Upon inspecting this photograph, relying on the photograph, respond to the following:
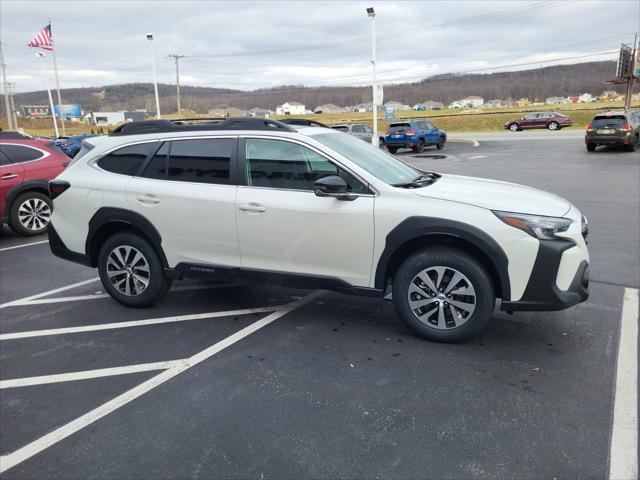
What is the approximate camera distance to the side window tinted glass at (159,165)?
4.86 m

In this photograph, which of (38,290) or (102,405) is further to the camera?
(38,290)

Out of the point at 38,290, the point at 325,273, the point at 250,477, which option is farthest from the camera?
the point at 38,290

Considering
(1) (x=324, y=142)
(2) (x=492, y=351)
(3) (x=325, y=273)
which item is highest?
(1) (x=324, y=142)

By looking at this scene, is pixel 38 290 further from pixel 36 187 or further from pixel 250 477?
pixel 250 477

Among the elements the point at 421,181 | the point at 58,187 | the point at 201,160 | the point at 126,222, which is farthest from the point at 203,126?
the point at 421,181

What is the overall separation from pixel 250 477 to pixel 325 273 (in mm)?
1978

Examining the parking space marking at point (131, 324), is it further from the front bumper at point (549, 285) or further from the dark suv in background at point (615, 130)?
the dark suv in background at point (615, 130)

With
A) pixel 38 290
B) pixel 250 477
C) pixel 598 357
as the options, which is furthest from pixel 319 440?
pixel 38 290

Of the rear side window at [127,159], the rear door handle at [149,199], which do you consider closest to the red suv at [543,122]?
the rear side window at [127,159]

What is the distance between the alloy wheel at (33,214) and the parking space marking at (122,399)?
641 cm

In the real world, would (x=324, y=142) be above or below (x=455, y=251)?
above

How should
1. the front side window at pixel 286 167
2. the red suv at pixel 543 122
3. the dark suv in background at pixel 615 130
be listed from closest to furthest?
1. the front side window at pixel 286 167
2. the dark suv in background at pixel 615 130
3. the red suv at pixel 543 122

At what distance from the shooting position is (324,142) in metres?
4.46

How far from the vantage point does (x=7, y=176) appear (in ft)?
28.8
